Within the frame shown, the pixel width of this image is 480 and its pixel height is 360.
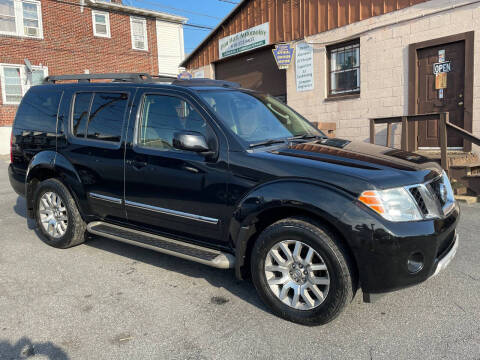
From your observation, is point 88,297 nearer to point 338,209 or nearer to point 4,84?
point 338,209

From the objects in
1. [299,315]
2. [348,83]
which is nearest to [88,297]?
[299,315]

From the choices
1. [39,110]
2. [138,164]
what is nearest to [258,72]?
[39,110]

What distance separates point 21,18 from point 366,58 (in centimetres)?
1829

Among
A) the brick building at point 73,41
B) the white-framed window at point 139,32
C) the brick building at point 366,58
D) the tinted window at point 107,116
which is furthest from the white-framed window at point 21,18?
the tinted window at point 107,116

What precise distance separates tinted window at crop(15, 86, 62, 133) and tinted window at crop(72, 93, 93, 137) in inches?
13.6

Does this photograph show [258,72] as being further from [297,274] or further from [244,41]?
[297,274]

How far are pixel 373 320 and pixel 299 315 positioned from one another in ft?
1.89

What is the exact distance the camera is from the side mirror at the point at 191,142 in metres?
3.21

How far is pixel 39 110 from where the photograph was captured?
4.88 m

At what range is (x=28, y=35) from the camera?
2011 cm

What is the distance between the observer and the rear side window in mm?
4055

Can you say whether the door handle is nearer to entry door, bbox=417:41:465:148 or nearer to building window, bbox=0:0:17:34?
entry door, bbox=417:41:465:148

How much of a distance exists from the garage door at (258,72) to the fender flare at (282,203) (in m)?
9.67

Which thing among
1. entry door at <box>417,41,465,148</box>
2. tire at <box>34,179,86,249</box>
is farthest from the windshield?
entry door at <box>417,41,465,148</box>
